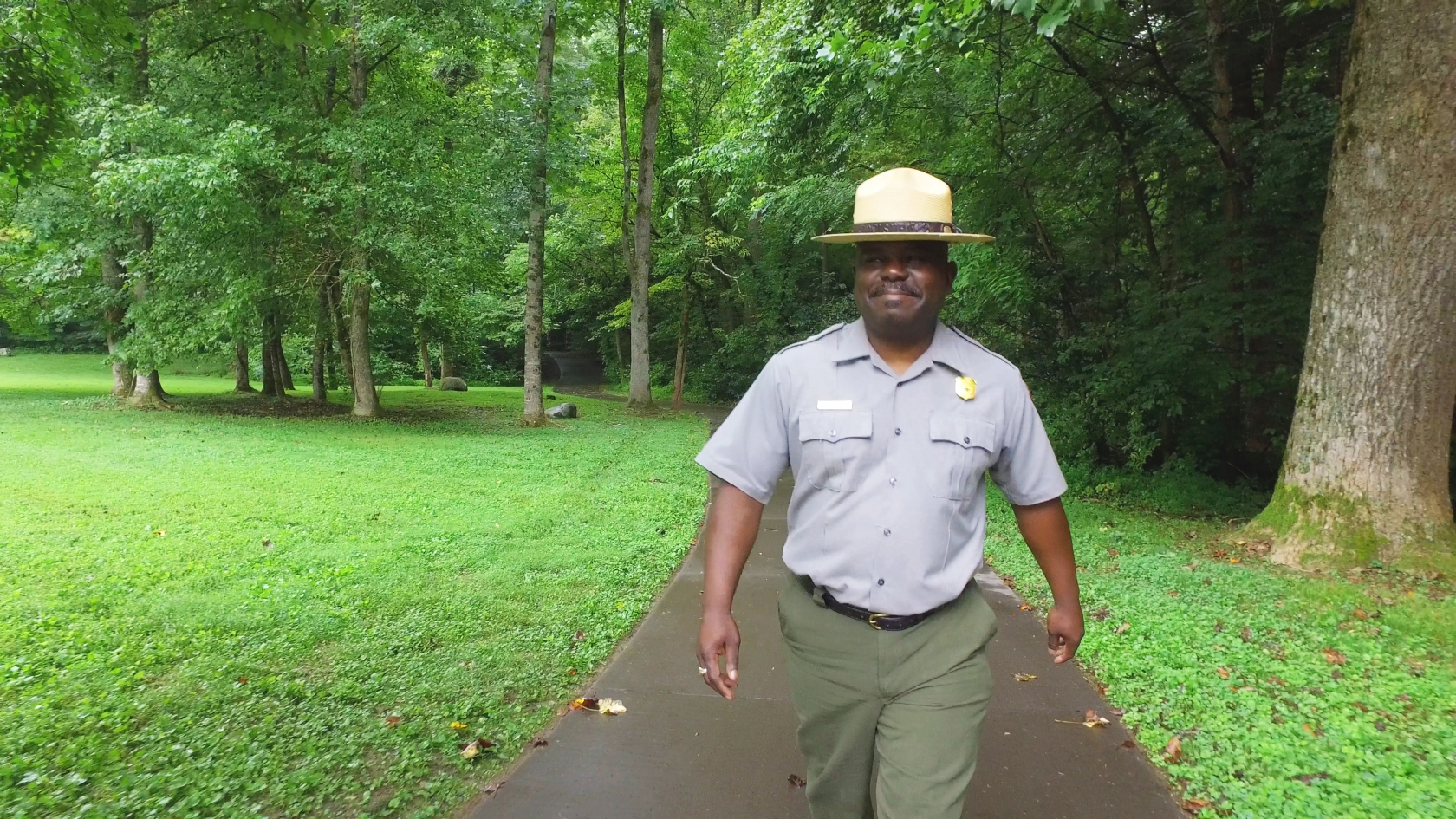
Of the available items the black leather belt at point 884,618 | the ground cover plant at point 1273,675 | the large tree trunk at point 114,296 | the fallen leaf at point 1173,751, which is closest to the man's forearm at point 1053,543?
Result: the black leather belt at point 884,618

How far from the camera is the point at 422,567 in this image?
6.21 m

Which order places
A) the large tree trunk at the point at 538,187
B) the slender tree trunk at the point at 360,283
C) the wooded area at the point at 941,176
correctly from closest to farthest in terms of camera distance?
1. the wooded area at the point at 941,176
2. the slender tree trunk at the point at 360,283
3. the large tree trunk at the point at 538,187

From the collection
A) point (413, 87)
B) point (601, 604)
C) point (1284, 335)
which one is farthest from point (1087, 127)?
point (413, 87)

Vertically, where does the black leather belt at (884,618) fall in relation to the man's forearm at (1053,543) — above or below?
below

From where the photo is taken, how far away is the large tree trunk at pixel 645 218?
19.5 metres

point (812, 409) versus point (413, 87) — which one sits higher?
point (413, 87)

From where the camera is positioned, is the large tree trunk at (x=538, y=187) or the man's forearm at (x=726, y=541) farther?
the large tree trunk at (x=538, y=187)

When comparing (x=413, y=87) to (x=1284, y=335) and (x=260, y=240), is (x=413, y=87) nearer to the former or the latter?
(x=260, y=240)

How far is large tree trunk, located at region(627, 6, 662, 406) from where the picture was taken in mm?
19469

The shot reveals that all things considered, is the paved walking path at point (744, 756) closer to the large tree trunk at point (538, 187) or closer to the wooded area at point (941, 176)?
the wooded area at point (941, 176)

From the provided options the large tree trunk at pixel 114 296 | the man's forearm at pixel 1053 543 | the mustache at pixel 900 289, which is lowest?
the man's forearm at pixel 1053 543

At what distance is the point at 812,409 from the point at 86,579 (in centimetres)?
568

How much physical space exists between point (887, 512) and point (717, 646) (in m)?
0.58

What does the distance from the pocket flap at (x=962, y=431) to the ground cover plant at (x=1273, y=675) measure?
6.15 feet
